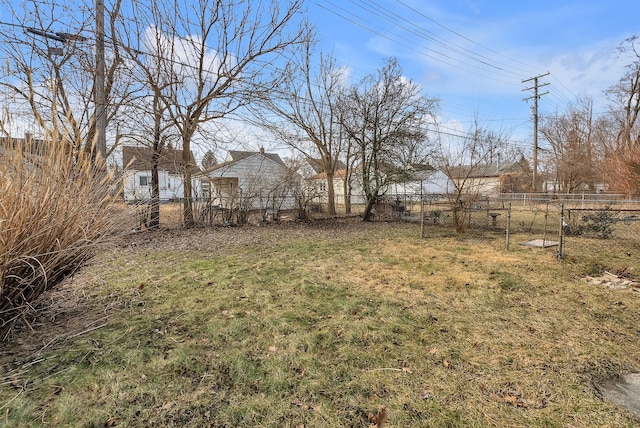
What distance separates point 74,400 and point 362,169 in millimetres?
12280

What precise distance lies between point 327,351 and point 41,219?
2610mm

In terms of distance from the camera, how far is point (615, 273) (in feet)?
16.8

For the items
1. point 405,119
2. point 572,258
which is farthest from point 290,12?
point 572,258

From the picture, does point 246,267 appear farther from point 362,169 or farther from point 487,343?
point 362,169

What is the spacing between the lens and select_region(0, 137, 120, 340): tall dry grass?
238cm

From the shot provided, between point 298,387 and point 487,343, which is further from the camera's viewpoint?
point 487,343

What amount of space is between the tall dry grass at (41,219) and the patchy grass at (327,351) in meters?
0.51

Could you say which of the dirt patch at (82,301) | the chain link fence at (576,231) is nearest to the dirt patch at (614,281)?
the chain link fence at (576,231)

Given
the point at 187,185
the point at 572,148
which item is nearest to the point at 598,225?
the point at 187,185

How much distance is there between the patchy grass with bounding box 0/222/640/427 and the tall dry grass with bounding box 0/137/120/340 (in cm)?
51

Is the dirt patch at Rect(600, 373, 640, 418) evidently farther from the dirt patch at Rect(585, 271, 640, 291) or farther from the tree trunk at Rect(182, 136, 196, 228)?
the tree trunk at Rect(182, 136, 196, 228)

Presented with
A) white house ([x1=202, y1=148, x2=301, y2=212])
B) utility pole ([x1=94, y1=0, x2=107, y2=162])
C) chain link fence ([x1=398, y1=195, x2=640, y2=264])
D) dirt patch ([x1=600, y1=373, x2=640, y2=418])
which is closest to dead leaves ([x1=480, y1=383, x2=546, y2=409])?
dirt patch ([x1=600, y1=373, x2=640, y2=418])

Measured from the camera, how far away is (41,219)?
8.22 feet

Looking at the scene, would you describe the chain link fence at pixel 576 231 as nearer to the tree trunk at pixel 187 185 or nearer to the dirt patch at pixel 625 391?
the dirt patch at pixel 625 391
